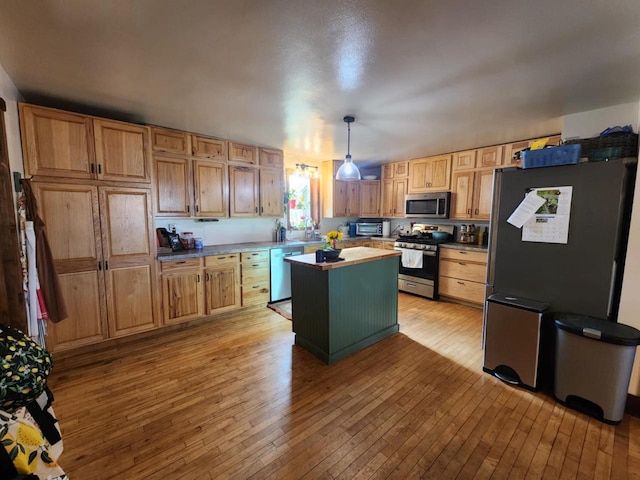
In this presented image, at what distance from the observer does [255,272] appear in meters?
3.92

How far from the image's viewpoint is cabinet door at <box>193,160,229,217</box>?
3.53m

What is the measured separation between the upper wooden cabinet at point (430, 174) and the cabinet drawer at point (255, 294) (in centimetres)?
308

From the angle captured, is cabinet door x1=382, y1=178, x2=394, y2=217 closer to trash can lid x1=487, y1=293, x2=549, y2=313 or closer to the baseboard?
trash can lid x1=487, y1=293, x2=549, y2=313

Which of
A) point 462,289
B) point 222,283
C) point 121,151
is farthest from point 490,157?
point 121,151

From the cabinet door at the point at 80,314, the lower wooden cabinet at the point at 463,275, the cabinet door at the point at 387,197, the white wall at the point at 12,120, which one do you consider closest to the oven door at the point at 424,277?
the lower wooden cabinet at the point at 463,275

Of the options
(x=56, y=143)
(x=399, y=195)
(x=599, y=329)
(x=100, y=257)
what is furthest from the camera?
(x=399, y=195)

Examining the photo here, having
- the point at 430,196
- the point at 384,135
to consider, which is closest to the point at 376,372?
the point at 384,135

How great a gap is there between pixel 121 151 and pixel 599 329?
4.26 m

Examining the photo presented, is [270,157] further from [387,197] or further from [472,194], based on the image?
[472,194]

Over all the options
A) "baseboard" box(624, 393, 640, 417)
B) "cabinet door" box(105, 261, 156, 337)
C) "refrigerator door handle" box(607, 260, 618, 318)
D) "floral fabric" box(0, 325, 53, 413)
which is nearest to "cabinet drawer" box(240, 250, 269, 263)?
"cabinet door" box(105, 261, 156, 337)

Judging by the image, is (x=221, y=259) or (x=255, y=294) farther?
(x=255, y=294)

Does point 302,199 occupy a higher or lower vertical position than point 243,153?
lower

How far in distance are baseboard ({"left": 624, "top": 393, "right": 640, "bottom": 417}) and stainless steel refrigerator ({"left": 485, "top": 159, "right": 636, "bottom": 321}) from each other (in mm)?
539

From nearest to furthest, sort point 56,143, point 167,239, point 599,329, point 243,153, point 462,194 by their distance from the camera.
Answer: point 599,329
point 56,143
point 167,239
point 243,153
point 462,194
